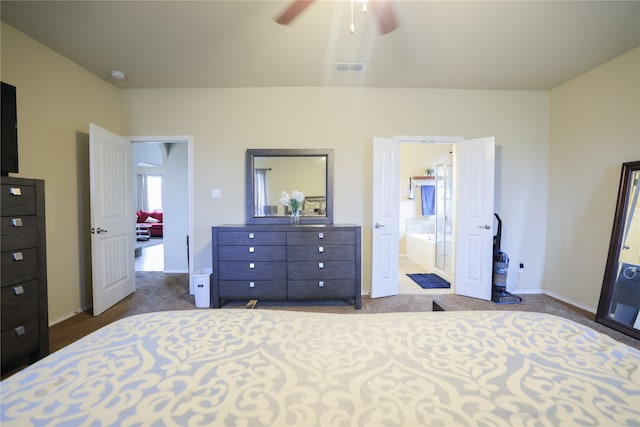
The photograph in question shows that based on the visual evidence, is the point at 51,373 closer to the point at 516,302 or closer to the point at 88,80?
the point at 88,80

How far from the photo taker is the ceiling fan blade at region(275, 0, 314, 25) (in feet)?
5.90

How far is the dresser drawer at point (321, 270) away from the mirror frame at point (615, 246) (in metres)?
2.45

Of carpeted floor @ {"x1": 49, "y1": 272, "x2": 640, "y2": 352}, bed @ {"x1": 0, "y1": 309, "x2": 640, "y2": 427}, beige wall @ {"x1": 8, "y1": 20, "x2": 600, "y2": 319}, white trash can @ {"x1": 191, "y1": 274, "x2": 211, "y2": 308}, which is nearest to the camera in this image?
bed @ {"x1": 0, "y1": 309, "x2": 640, "y2": 427}

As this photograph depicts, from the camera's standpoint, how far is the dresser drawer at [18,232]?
1.66 m

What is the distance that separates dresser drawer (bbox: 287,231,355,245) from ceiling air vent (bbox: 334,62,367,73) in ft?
5.95

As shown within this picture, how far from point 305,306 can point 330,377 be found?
235cm

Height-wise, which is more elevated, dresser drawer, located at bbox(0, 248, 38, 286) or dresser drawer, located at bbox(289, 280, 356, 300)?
dresser drawer, located at bbox(0, 248, 38, 286)

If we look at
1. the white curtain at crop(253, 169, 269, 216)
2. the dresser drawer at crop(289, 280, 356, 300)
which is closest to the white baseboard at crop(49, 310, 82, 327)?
the white curtain at crop(253, 169, 269, 216)

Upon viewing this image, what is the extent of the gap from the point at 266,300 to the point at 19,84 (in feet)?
9.84

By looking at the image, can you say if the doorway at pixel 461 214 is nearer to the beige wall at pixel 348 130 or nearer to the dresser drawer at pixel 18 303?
the beige wall at pixel 348 130

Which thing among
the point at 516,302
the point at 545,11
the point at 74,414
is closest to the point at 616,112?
the point at 545,11

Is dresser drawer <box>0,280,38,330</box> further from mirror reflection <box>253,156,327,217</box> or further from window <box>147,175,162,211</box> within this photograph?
window <box>147,175,162,211</box>

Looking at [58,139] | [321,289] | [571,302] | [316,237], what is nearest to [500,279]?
[571,302]

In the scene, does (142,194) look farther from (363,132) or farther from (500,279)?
(500,279)
